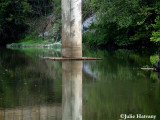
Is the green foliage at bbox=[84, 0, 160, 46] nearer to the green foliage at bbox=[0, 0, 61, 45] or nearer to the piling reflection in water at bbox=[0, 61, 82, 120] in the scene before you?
the piling reflection in water at bbox=[0, 61, 82, 120]

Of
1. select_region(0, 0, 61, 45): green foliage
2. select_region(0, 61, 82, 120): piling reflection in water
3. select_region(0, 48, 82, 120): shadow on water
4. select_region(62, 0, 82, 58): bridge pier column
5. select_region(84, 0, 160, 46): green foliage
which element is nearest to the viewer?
select_region(0, 61, 82, 120): piling reflection in water

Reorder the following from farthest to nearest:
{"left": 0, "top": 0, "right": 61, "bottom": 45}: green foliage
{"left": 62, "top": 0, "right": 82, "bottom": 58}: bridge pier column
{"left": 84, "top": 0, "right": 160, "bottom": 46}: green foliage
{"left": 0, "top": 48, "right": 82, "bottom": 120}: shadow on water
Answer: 1. {"left": 0, "top": 0, "right": 61, "bottom": 45}: green foliage
2. {"left": 84, "top": 0, "right": 160, "bottom": 46}: green foliage
3. {"left": 62, "top": 0, "right": 82, "bottom": 58}: bridge pier column
4. {"left": 0, "top": 48, "right": 82, "bottom": 120}: shadow on water

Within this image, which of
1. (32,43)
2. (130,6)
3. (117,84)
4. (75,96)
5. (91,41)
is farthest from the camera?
(32,43)

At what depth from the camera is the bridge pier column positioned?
2019 cm

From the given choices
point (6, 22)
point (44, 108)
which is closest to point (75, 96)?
point (44, 108)

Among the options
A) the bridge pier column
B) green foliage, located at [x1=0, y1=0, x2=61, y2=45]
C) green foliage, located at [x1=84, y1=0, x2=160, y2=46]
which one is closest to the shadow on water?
green foliage, located at [x1=84, y1=0, x2=160, y2=46]

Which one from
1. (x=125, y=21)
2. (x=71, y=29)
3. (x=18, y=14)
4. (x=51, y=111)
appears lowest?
(x=51, y=111)

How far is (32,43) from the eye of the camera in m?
52.0

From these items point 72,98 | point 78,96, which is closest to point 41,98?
point 72,98

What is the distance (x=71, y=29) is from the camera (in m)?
20.8

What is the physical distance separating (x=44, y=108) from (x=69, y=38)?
13.5 meters

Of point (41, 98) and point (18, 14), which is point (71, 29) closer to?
point (41, 98)

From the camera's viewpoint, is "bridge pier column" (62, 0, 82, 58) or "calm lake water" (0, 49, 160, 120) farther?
"bridge pier column" (62, 0, 82, 58)

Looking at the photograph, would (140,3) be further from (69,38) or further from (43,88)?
(43,88)
